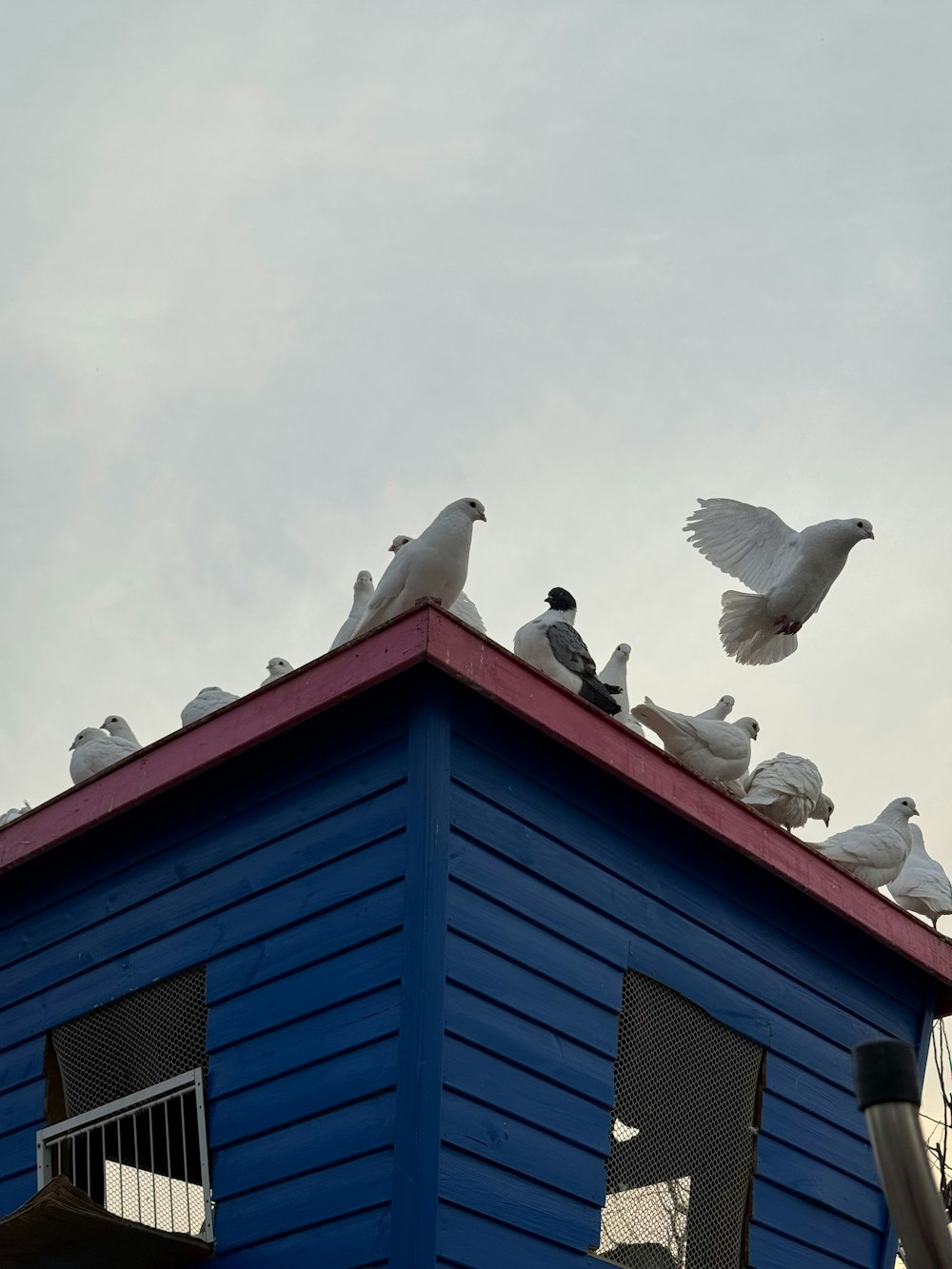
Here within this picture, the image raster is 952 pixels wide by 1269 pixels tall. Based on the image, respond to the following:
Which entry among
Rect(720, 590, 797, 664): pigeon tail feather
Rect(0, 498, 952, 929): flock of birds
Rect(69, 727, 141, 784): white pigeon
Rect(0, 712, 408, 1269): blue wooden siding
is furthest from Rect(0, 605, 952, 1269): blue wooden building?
Rect(720, 590, 797, 664): pigeon tail feather

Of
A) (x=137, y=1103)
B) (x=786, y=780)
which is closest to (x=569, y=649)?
(x=786, y=780)

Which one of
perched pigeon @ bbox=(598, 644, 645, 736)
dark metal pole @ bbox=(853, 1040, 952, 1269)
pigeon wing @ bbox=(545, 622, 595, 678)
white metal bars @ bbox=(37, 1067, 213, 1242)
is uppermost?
perched pigeon @ bbox=(598, 644, 645, 736)

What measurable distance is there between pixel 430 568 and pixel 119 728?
326 centimetres

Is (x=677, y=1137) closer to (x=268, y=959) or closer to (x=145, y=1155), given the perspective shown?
(x=268, y=959)

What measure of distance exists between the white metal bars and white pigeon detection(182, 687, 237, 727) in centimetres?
232

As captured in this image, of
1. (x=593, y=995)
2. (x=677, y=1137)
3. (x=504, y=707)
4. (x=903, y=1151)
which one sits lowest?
(x=903, y=1151)

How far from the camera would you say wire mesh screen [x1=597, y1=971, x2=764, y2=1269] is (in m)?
5.56

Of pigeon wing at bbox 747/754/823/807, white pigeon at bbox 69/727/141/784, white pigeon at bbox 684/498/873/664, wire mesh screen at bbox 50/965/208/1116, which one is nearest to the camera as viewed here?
wire mesh screen at bbox 50/965/208/1116

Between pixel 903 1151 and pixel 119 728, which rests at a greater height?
pixel 119 728

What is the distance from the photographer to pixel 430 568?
6.39 m

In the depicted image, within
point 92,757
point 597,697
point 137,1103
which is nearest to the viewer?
point 137,1103

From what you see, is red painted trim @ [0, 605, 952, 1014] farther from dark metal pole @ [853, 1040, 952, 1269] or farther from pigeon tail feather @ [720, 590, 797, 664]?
dark metal pole @ [853, 1040, 952, 1269]

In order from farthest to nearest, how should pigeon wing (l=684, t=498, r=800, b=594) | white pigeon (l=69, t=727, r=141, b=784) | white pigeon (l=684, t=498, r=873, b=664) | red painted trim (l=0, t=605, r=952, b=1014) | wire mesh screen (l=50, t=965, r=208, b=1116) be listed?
pigeon wing (l=684, t=498, r=800, b=594)
white pigeon (l=684, t=498, r=873, b=664)
white pigeon (l=69, t=727, r=141, b=784)
wire mesh screen (l=50, t=965, r=208, b=1116)
red painted trim (l=0, t=605, r=952, b=1014)

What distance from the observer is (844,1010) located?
6754 millimetres
